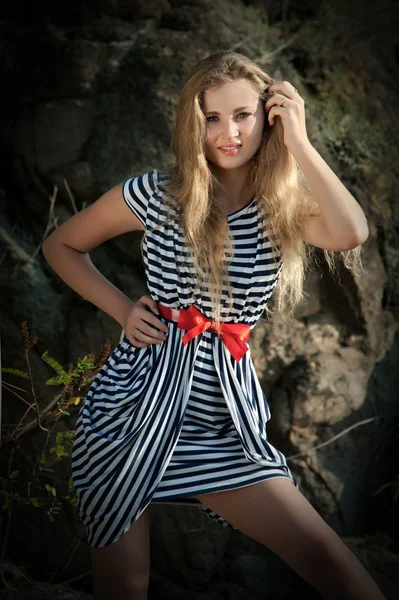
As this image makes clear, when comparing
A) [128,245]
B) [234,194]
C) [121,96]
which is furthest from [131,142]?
[234,194]

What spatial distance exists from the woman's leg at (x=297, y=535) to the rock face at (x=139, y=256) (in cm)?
128

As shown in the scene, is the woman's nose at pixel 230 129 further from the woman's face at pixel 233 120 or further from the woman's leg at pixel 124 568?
the woman's leg at pixel 124 568

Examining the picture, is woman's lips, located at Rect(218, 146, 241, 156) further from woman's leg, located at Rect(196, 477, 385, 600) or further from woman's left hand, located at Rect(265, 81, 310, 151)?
woman's leg, located at Rect(196, 477, 385, 600)

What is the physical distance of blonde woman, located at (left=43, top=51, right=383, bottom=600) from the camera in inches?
86.4

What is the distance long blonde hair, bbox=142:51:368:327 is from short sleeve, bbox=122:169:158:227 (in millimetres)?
66

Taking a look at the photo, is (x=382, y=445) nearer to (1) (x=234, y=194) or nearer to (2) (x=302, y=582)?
(2) (x=302, y=582)

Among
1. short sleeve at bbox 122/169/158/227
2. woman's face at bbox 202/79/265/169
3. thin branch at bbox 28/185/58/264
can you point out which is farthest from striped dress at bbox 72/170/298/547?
thin branch at bbox 28/185/58/264

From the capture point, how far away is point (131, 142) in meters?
3.50

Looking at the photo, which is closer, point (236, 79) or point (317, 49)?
point (236, 79)

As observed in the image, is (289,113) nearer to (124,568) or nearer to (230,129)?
(230,129)

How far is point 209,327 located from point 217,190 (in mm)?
477

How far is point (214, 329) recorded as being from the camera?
93.7 inches

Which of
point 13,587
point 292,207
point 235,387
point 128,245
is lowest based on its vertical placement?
point 13,587

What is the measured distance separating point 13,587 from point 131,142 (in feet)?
6.68
